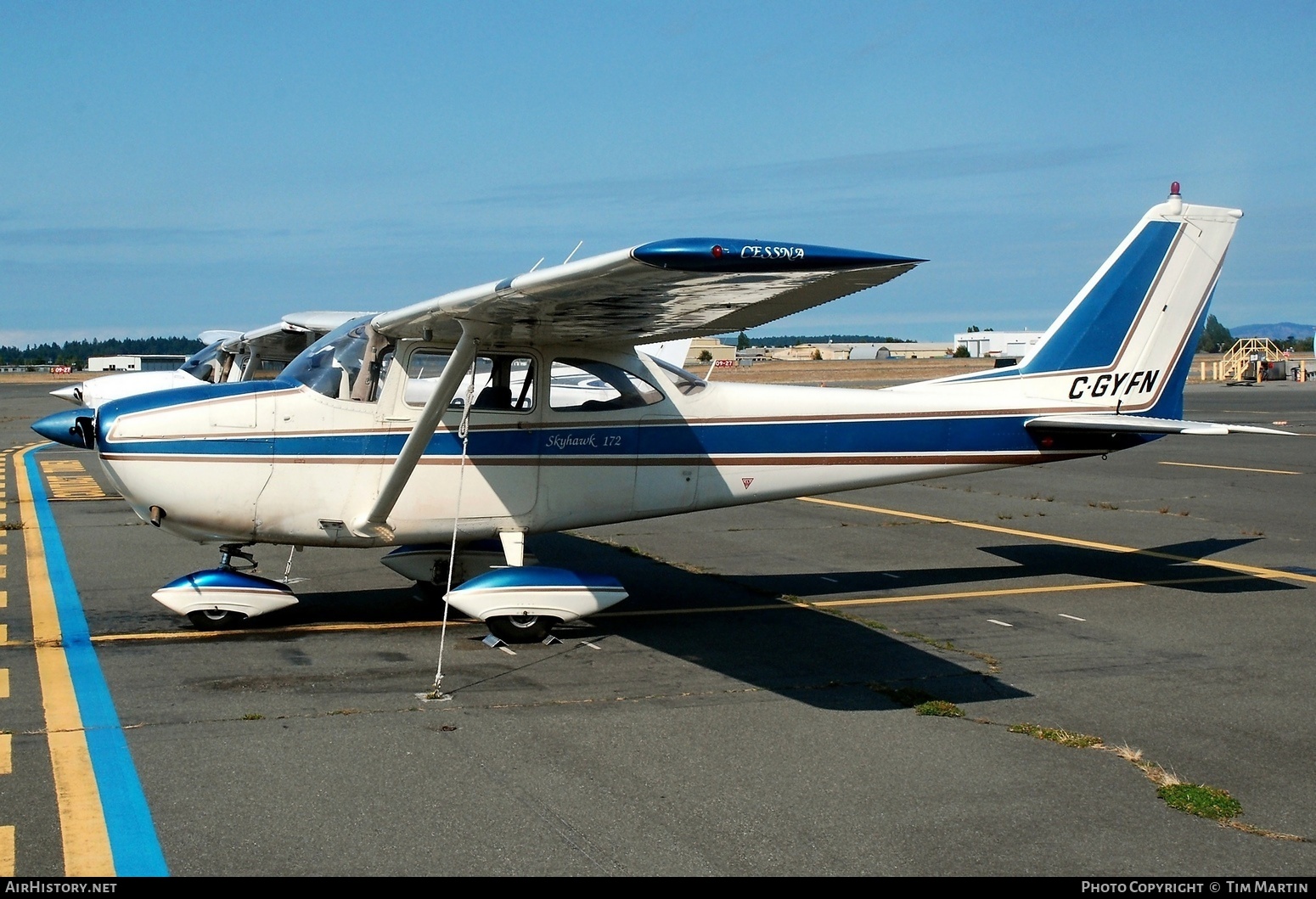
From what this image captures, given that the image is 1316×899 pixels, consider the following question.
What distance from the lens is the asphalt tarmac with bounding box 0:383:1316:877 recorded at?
14.1 ft

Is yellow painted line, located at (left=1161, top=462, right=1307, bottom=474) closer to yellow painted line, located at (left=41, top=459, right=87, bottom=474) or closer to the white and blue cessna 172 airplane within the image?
the white and blue cessna 172 airplane

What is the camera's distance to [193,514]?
7523mm

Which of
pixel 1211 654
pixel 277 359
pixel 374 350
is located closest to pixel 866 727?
pixel 1211 654

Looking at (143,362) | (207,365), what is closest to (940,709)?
(207,365)

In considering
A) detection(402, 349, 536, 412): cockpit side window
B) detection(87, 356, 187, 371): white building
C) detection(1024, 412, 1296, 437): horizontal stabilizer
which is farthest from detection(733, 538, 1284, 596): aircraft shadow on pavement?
detection(87, 356, 187, 371): white building

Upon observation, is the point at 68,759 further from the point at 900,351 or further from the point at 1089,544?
the point at 900,351

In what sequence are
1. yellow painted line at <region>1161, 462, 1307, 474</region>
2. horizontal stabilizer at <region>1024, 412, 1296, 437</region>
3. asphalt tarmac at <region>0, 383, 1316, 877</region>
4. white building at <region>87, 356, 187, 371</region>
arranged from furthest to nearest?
white building at <region>87, 356, 187, 371</region> < yellow painted line at <region>1161, 462, 1307, 474</region> < horizontal stabilizer at <region>1024, 412, 1296, 437</region> < asphalt tarmac at <region>0, 383, 1316, 877</region>

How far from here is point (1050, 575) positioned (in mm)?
10203

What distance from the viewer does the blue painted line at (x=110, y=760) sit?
4113 millimetres

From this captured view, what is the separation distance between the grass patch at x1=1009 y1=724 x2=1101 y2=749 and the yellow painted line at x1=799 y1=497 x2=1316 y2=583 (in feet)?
17.3

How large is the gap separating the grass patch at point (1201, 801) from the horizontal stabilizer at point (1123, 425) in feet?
14.5

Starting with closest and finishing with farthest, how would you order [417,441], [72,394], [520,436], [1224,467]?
[417,441] < [520,436] < [72,394] < [1224,467]

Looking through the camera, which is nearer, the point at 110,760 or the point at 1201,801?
the point at 1201,801

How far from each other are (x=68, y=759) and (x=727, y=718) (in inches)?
121
